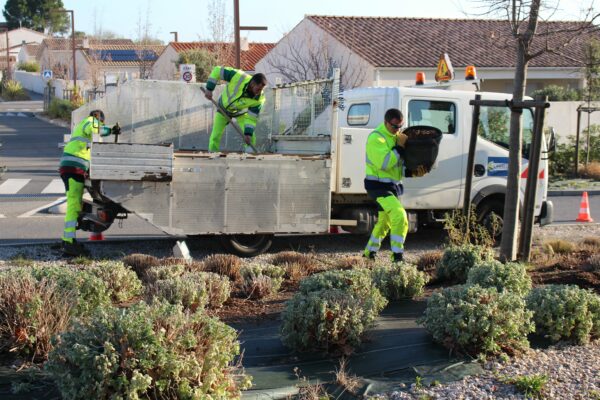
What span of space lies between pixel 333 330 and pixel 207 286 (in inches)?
64.8

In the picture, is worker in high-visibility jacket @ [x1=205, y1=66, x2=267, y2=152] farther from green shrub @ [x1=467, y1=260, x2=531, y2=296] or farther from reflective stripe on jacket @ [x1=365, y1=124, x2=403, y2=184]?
green shrub @ [x1=467, y1=260, x2=531, y2=296]

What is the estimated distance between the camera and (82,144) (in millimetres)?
10172

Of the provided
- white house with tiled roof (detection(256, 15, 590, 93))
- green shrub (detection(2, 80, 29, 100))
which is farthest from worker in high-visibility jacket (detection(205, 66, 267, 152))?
green shrub (detection(2, 80, 29, 100))

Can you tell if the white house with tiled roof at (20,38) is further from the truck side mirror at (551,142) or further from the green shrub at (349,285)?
the green shrub at (349,285)

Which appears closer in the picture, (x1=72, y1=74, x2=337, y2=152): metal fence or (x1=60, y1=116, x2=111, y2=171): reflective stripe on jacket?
(x1=60, y1=116, x2=111, y2=171): reflective stripe on jacket

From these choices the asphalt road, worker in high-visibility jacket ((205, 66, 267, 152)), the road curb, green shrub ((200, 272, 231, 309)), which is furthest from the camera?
the road curb

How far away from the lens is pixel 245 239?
1040 centimetres

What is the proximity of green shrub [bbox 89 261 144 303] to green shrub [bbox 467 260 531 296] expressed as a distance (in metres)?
2.82

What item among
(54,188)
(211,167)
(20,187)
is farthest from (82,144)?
(20,187)

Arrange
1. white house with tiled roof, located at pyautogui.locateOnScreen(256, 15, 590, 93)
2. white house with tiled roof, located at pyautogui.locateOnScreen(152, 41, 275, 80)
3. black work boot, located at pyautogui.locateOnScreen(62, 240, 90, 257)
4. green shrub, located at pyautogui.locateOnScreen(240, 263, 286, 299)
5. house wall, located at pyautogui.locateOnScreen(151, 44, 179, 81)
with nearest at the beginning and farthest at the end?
green shrub, located at pyautogui.locateOnScreen(240, 263, 286, 299)
black work boot, located at pyautogui.locateOnScreen(62, 240, 90, 257)
white house with tiled roof, located at pyautogui.locateOnScreen(256, 15, 590, 93)
white house with tiled roof, located at pyautogui.locateOnScreen(152, 41, 275, 80)
house wall, located at pyautogui.locateOnScreen(151, 44, 179, 81)

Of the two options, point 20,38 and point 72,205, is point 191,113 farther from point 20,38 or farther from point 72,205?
point 20,38

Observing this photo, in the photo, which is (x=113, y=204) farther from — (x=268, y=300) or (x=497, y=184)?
(x=497, y=184)

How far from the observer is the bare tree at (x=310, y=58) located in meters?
27.8

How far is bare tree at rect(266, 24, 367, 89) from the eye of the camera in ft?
91.3
